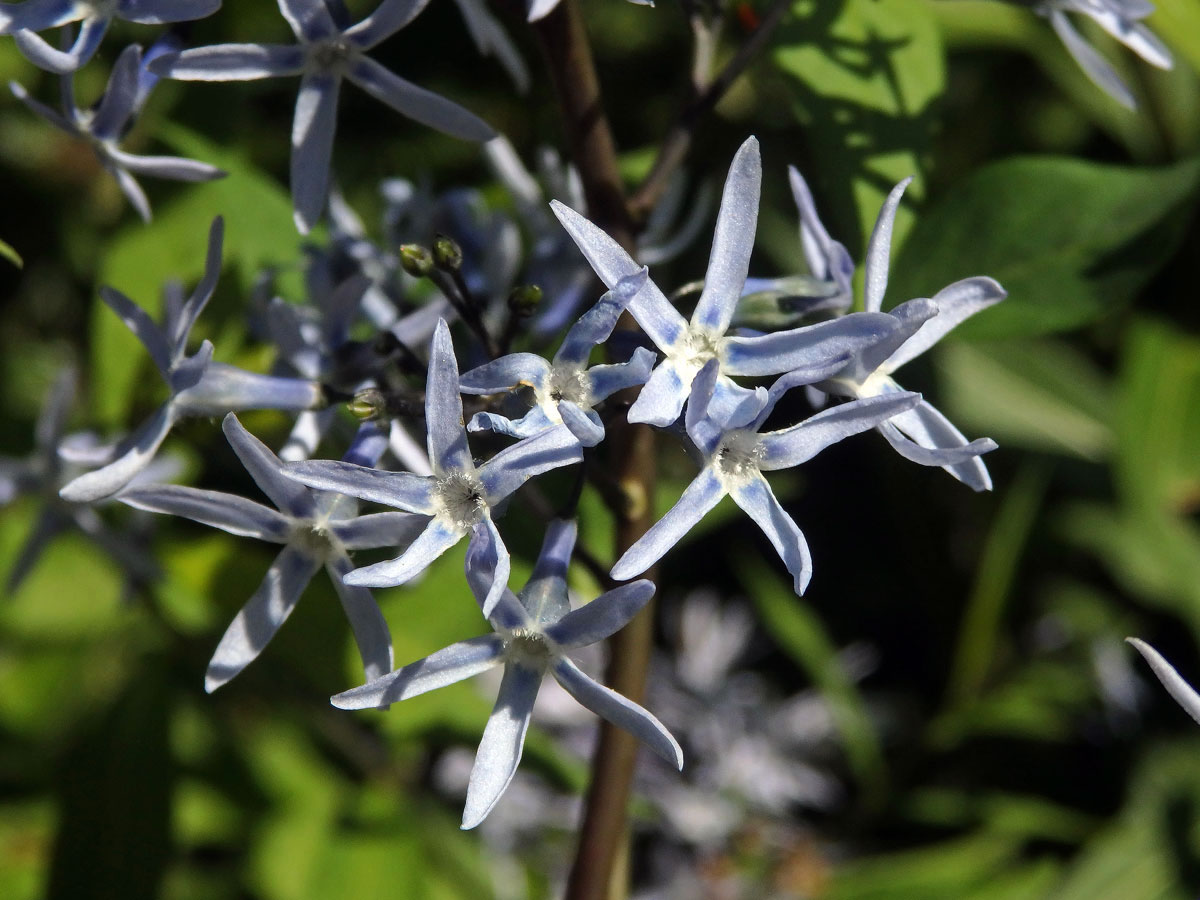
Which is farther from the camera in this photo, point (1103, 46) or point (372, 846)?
point (1103, 46)

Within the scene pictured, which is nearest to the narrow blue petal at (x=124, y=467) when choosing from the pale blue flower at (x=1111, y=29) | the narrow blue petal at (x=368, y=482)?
the narrow blue petal at (x=368, y=482)

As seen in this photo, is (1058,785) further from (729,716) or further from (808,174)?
(808,174)

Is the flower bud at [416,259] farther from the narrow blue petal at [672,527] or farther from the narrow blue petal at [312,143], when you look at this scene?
the narrow blue petal at [672,527]

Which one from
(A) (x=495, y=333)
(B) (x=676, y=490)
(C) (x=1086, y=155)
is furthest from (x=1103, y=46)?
(A) (x=495, y=333)

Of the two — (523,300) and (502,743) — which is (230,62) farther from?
(502,743)

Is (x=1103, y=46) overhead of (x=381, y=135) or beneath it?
overhead

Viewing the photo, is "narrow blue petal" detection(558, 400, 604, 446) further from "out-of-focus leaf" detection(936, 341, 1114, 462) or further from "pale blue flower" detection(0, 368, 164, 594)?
"out-of-focus leaf" detection(936, 341, 1114, 462)
